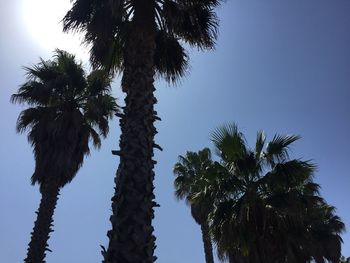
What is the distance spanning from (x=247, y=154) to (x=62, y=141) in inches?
321

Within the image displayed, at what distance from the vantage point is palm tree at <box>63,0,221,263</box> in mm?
6096

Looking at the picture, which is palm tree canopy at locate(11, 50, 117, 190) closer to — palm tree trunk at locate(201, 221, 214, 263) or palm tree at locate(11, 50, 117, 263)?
palm tree at locate(11, 50, 117, 263)

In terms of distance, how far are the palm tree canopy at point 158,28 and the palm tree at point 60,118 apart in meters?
4.10

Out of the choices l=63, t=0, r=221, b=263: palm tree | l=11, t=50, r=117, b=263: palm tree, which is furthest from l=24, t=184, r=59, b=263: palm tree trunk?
l=63, t=0, r=221, b=263: palm tree

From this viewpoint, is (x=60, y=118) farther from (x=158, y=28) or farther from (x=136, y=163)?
(x=136, y=163)

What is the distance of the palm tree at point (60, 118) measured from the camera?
15547 millimetres

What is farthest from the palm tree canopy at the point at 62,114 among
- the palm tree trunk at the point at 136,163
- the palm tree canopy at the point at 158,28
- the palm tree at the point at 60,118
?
the palm tree trunk at the point at 136,163

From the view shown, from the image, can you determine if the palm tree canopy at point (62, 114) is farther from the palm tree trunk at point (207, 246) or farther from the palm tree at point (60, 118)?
the palm tree trunk at point (207, 246)

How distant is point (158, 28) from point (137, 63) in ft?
9.85

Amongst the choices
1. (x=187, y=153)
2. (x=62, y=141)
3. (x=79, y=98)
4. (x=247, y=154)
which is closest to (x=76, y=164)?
(x=62, y=141)

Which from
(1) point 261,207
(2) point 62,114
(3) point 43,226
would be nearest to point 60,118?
(2) point 62,114

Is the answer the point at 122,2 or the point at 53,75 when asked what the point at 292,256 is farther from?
the point at 53,75

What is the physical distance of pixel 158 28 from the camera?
1120cm

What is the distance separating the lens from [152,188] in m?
6.85
